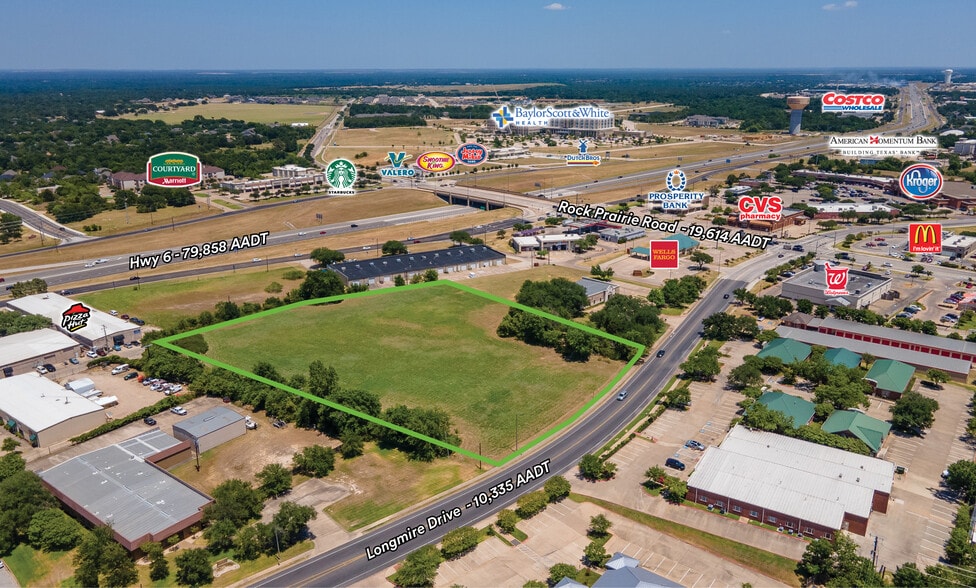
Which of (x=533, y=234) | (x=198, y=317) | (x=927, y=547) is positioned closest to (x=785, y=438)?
(x=927, y=547)

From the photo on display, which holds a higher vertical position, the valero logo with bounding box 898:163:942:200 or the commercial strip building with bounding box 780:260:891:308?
the valero logo with bounding box 898:163:942:200

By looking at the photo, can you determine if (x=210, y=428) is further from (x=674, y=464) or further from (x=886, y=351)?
(x=886, y=351)

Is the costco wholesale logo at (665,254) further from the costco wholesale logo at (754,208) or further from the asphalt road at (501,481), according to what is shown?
the costco wholesale logo at (754,208)

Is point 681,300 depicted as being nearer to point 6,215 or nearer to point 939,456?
point 939,456

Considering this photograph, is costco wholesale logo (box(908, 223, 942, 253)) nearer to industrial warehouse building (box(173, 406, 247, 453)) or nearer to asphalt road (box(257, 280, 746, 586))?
asphalt road (box(257, 280, 746, 586))

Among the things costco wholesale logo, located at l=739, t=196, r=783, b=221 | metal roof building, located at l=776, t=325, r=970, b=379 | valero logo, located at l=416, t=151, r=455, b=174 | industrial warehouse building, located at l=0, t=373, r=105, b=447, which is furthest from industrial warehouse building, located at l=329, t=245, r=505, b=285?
metal roof building, located at l=776, t=325, r=970, b=379

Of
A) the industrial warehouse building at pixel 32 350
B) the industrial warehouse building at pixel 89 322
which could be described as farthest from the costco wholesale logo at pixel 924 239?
the industrial warehouse building at pixel 32 350
